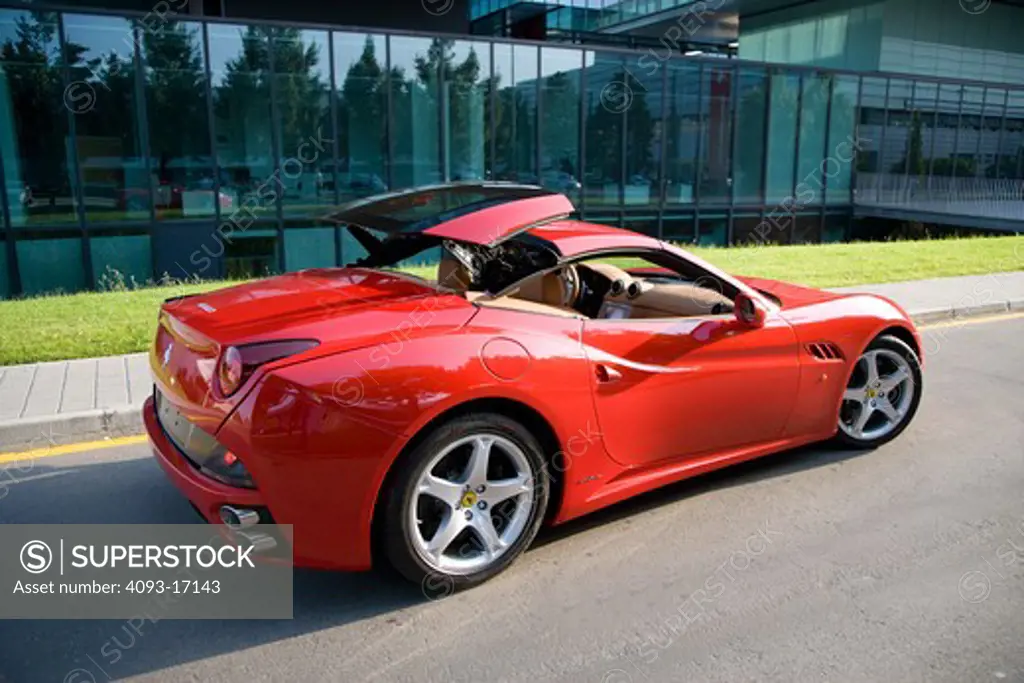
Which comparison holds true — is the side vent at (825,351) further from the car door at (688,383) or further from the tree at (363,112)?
the tree at (363,112)

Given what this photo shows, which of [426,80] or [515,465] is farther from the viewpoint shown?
[426,80]

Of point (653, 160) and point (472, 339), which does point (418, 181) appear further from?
point (472, 339)

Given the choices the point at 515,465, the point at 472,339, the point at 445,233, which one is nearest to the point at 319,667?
the point at 515,465

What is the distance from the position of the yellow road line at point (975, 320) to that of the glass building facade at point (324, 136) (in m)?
10.6

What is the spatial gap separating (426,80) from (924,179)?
18.4 metres

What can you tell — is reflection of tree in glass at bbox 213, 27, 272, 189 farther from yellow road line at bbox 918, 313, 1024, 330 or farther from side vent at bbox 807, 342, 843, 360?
side vent at bbox 807, 342, 843, 360

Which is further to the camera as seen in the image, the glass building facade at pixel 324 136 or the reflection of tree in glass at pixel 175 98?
the reflection of tree in glass at pixel 175 98

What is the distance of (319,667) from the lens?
111 inches


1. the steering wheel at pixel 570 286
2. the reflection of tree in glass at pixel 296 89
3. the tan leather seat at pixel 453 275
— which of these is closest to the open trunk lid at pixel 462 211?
the tan leather seat at pixel 453 275

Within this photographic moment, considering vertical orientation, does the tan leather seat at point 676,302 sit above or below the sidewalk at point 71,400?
above

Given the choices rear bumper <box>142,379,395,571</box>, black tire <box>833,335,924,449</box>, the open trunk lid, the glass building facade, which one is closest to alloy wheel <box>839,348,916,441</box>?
black tire <box>833,335,924,449</box>

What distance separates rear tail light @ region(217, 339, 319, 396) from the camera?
9.84 feet

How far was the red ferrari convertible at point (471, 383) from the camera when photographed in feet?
9.70

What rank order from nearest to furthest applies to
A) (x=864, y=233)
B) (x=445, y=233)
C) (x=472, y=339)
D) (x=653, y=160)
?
(x=472, y=339) < (x=445, y=233) < (x=653, y=160) < (x=864, y=233)
